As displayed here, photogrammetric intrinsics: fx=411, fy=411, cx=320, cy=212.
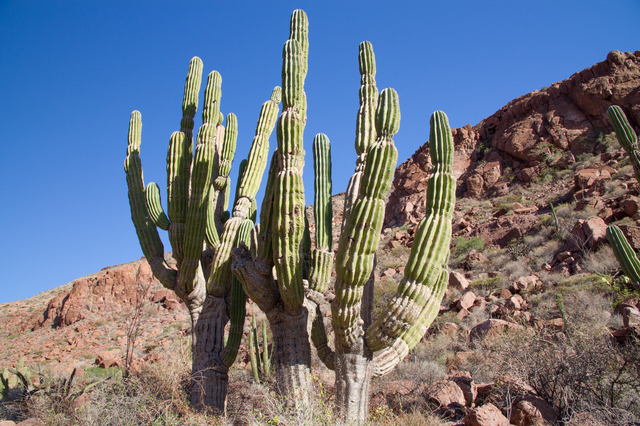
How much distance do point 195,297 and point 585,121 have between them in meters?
26.9

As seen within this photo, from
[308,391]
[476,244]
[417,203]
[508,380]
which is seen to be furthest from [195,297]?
[417,203]

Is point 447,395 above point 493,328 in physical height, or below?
below

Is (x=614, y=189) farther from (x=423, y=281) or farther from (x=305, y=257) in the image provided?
(x=305, y=257)

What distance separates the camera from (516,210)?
19.7m

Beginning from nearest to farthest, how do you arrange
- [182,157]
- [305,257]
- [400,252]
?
[305,257] < [182,157] < [400,252]

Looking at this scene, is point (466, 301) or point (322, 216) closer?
point (322, 216)

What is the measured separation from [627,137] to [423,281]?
7.89 metres

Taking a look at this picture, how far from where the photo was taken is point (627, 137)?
9305 mm

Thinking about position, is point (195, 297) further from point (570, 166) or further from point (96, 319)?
point (570, 166)

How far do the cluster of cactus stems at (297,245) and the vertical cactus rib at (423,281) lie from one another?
0.01m

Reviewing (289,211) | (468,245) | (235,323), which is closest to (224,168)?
(235,323)

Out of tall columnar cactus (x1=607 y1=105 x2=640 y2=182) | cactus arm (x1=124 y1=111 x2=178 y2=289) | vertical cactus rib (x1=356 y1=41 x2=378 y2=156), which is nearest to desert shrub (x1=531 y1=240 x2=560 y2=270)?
tall columnar cactus (x1=607 y1=105 x2=640 y2=182)

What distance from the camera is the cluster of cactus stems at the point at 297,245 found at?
4.59 m

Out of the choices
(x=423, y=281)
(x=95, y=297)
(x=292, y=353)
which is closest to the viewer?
(x=423, y=281)
